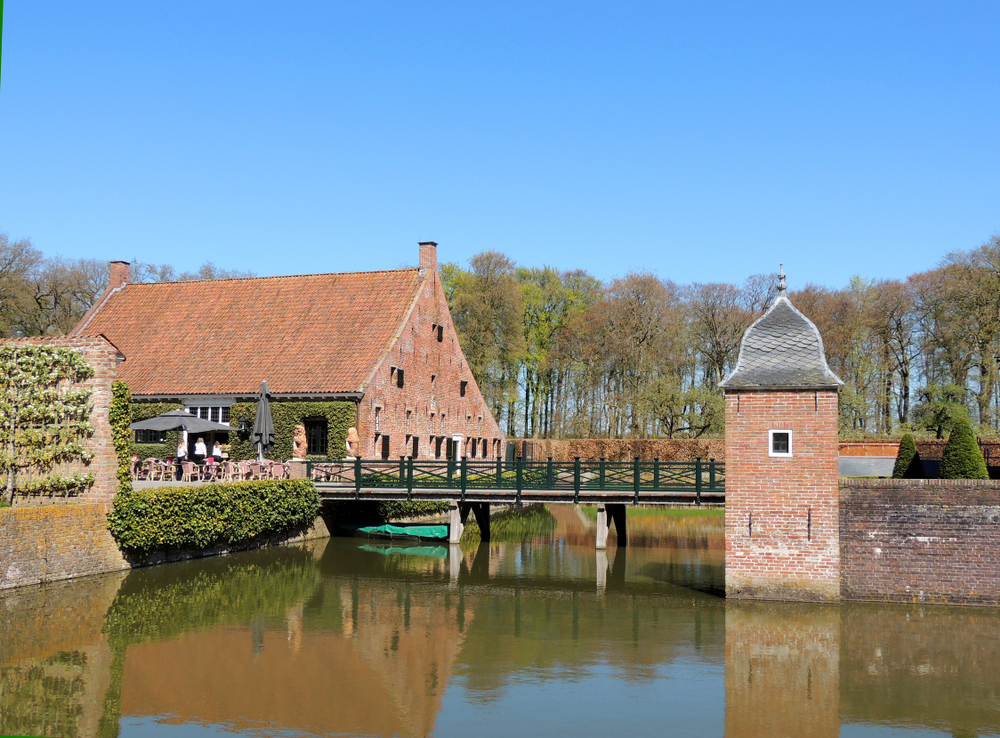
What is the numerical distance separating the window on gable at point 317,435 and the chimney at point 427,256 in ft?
22.9

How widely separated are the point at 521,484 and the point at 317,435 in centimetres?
877

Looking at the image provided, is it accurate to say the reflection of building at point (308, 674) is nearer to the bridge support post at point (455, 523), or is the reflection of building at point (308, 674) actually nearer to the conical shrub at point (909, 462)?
the bridge support post at point (455, 523)

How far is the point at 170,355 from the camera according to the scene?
A: 30.7 meters

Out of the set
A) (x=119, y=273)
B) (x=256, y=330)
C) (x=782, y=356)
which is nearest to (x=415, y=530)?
(x=256, y=330)

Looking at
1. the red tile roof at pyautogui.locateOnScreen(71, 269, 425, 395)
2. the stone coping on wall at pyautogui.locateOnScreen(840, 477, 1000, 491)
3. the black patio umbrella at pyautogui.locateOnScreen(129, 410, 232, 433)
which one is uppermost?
the red tile roof at pyautogui.locateOnScreen(71, 269, 425, 395)

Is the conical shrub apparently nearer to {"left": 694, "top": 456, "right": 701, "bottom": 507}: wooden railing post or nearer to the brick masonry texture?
{"left": 694, "top": 456, "right": 701, "bottom": 507}: wooden railing post

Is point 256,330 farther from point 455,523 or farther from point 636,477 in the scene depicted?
point 636,477

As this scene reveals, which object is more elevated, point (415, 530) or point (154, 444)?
point (154, 444)

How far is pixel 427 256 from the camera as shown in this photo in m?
32.0

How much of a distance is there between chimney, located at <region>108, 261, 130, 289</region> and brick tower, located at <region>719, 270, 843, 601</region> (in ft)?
87.2

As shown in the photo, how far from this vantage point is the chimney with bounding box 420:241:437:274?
3191 cm

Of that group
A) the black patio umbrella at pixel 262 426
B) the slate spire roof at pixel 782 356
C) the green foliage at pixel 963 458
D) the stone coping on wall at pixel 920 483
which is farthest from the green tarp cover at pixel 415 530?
the green foliage at pixel 963 458

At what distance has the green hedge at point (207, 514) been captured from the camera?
18.4 meters

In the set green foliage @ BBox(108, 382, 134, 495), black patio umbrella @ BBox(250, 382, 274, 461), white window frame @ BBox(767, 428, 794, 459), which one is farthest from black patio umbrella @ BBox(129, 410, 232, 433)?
white window frame @ BBox(767, 428, 794, 459)
